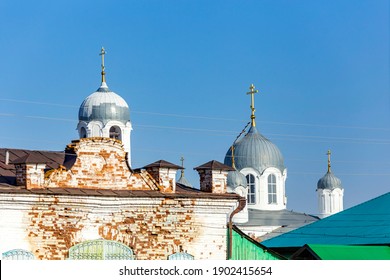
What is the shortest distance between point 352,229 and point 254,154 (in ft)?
72.0

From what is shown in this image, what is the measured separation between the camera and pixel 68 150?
2477 cm

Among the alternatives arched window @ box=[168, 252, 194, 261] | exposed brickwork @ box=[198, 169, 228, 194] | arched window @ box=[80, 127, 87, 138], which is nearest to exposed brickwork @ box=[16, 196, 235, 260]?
arched window @ box=[168, 252, 194, 261]

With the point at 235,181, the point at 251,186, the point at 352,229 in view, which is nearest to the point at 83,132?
the point at 352,229

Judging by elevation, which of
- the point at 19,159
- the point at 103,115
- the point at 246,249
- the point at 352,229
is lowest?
the point at 246,249

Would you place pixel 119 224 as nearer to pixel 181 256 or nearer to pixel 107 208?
pixel 107 208

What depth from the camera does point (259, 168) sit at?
188ft

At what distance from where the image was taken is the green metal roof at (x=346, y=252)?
28.0 m

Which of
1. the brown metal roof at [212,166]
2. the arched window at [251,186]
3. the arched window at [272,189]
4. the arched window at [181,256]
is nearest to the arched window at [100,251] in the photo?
the arched window at [181,256]

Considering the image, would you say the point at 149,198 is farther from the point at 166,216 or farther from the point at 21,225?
the point at 21,225

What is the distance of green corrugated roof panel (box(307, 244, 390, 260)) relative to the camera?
28.0 meters

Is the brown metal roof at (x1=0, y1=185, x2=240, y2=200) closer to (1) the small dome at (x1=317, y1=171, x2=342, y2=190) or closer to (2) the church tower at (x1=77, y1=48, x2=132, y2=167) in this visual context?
(2) the church tower at (x1=77, y1=48, x2=132, y2=167)

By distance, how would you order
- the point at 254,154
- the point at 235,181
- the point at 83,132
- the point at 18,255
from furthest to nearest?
the point at 254,154 → the point at 235,181 → the point at 83,132 → the point at 18,255

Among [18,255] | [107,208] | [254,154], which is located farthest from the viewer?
[254,154]
